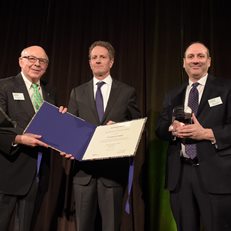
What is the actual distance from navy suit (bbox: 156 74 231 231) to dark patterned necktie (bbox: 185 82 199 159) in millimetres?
40

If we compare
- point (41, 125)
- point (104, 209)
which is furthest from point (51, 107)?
point (104, 209)

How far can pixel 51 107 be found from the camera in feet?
7.98

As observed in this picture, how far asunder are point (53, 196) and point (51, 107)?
4.14 feet

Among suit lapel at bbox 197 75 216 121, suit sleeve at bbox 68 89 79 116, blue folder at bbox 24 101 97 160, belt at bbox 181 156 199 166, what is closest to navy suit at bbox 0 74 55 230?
blue folder at bbox 24 101 97 160

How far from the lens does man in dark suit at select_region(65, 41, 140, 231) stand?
7.73 feet

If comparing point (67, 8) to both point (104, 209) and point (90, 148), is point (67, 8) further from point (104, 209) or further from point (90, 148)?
point (104, 209)

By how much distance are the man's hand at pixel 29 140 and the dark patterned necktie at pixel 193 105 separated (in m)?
0.96

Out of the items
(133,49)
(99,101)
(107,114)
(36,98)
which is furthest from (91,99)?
(133,49)

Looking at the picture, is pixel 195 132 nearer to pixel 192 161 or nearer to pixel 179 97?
pixel 192 161

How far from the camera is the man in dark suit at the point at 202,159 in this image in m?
2.27

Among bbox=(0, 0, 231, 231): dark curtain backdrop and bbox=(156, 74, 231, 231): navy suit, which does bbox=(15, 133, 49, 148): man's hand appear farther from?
bbox=(0, 0, 231, 231): dark curtain backdrop

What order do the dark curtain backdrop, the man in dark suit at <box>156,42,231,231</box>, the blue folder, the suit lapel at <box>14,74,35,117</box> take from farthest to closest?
the dark curtain backdrop, the suit lapel at <box>14,74,35,117</box>, the blue folder, the man in dark suit at <box>156,42,231,231</box>

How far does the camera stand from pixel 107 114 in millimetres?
2527

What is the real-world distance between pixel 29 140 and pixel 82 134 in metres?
0.35
